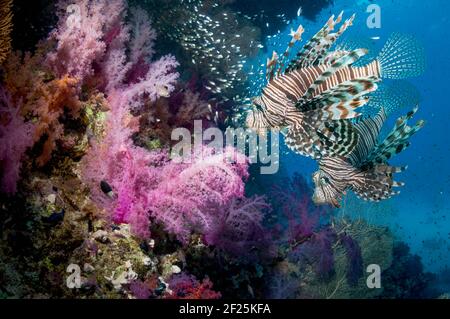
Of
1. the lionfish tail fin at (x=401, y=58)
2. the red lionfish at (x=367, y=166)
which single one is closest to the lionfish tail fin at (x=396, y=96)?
the lionfish tail fin at (x=401, y=58)

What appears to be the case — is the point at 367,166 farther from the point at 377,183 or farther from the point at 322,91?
the point at 322,91

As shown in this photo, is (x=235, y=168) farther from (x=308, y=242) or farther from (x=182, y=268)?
(x=308, y=242)

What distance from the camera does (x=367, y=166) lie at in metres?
3.59

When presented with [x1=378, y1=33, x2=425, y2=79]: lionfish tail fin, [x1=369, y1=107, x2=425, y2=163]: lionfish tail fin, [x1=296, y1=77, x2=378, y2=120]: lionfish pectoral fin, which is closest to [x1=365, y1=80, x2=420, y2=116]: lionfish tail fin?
[x1=378, y1=33, x2=425, y2=79]: lionfish tail fin

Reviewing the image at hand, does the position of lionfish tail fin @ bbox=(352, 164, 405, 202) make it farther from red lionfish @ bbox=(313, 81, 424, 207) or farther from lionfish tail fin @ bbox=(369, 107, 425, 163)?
lionfish tail fin @ bbox=(369, 107, 425, 163)

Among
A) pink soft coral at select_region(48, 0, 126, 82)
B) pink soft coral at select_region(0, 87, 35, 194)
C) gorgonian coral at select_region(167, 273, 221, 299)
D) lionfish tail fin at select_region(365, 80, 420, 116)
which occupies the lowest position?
gorgonian coral at select_region(167, 273, 221, 299)

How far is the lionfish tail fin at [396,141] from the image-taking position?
3422 millimetres

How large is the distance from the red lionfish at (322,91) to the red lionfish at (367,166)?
26 centimetres

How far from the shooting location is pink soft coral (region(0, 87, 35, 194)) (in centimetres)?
231

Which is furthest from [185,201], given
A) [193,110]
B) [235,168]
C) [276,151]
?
[276,151]

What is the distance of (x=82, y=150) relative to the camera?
2.99m

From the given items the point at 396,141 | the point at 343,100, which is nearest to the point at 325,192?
the point at 396,141

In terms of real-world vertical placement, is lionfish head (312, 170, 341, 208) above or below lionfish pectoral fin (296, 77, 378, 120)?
below
